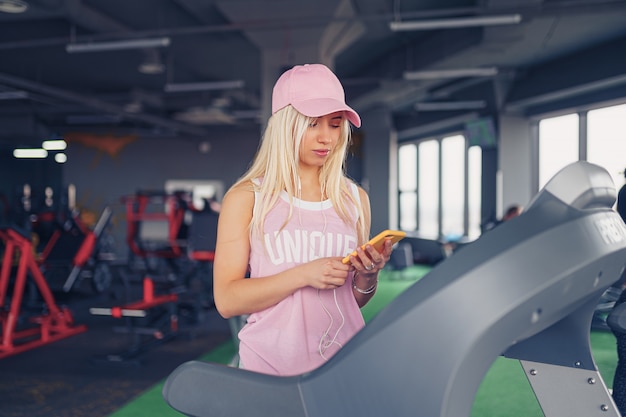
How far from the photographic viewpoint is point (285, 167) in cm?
A: 110

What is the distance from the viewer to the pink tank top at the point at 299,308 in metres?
1.06

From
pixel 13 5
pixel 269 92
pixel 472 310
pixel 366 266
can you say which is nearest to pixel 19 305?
pixel 13 5

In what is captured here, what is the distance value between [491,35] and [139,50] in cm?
547

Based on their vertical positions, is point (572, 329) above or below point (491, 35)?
below

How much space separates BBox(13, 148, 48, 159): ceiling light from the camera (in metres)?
15.5

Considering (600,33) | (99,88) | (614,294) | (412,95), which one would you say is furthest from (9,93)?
(614,294)

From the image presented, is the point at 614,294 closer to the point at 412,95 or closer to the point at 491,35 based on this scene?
the point at 491,35

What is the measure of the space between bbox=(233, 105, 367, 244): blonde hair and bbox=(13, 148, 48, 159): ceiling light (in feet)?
52.5

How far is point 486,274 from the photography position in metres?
0.61

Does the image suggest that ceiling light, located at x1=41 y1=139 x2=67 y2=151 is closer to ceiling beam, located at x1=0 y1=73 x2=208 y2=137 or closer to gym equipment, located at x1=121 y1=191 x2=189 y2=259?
ceiling beam, located at x1=0 y1=73 x2=208 y2=137

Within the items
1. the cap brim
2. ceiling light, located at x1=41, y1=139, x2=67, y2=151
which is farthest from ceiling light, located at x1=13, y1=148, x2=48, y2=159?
the cap brim

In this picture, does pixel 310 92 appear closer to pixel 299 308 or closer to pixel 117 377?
pixel 299 308

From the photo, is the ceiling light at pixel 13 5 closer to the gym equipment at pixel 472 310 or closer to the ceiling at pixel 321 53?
the ceiling at pixel 321 53

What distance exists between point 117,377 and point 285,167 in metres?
3.69
